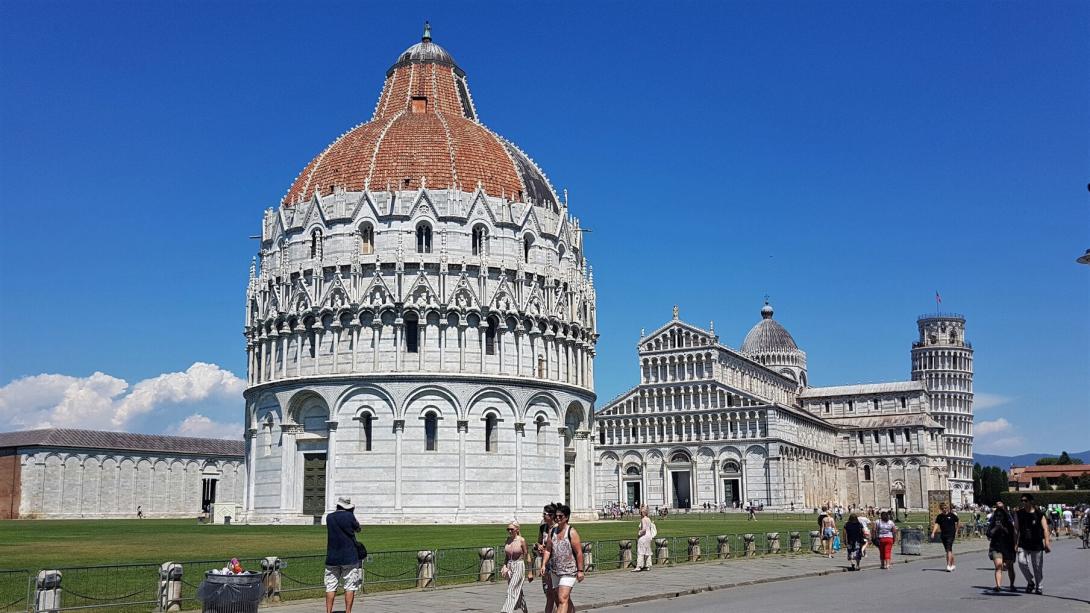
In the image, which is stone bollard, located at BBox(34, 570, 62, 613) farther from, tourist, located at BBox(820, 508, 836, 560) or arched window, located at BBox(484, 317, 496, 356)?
arched window, located at BBox(484, 317, 496, 356)

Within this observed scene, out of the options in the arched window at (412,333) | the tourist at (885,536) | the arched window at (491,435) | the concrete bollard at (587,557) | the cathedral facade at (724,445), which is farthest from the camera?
the cathedral facade at (724,445)

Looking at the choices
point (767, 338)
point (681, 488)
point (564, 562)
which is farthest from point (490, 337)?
point (767, 338)

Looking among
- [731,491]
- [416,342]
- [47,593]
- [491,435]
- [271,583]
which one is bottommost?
[271,583]

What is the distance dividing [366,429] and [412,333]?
19.5ft

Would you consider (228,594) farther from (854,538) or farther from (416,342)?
(416,342)

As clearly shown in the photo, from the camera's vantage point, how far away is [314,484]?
2341 inches

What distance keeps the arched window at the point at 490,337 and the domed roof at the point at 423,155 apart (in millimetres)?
8404

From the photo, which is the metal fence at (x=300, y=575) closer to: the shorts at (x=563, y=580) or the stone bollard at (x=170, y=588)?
the stone bollard at (x=170, y=588)

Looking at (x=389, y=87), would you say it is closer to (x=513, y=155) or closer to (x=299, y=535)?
(x=513, y=155)

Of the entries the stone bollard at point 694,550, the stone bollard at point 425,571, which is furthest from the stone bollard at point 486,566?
the stone bollard at point 694,550

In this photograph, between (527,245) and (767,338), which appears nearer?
(527,245)

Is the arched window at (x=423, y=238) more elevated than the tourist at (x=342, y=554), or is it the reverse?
the arched window at (x=423, y=238)

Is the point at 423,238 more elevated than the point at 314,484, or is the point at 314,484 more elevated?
the point at 423,238

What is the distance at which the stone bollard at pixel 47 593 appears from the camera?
56.0 feet
